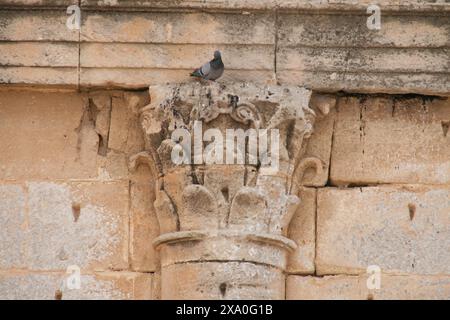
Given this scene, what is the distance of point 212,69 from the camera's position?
12.9 metres

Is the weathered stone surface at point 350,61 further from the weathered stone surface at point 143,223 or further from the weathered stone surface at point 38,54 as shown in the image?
the weathered stone surface at point 38,54

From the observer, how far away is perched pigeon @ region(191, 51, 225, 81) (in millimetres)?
12844

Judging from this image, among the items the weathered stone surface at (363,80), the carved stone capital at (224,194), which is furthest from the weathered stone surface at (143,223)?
the weathered stone surface at (363,80)

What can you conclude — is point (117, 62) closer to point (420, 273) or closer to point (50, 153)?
point (50, 153)

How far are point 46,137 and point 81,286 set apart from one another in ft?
3.50

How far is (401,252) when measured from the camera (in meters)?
13.1

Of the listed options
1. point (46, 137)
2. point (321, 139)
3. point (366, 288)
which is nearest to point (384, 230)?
point (366, 288)

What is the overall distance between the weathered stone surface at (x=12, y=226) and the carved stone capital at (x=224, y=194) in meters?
0.93

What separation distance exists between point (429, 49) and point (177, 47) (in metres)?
1.70

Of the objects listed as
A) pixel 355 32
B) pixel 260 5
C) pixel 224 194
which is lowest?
pixel 224 194

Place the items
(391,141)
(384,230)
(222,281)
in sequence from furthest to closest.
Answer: (391,141) → (384,230) → (222,281)

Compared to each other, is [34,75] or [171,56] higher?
[171,56]

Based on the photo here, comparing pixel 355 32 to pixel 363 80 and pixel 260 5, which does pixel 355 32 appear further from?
pixel 260 5

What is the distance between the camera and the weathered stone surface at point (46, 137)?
43.5 ft
